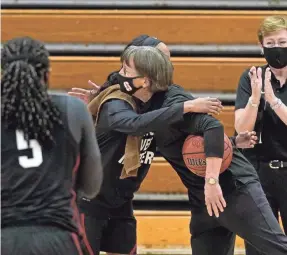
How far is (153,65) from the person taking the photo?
111 inches

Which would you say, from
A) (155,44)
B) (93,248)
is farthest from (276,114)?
(93,248)

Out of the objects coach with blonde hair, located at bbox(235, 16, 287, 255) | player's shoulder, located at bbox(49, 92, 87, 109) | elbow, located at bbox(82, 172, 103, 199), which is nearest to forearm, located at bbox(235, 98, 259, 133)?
coach with blonde hair, located at bbox(235, 16, 287, 255)

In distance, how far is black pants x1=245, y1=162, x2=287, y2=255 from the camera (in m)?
3.28

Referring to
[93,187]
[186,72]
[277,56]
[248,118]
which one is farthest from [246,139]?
[186,72]

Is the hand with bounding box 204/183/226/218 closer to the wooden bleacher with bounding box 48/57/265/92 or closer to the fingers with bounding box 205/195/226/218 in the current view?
the fingers with bounding box 205/195/226/218

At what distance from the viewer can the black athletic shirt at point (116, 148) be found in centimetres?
276

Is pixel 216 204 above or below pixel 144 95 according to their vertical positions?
below

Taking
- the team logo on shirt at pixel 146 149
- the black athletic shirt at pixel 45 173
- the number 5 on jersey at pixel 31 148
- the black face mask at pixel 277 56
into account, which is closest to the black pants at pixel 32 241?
the black athletic shirt at pixel 45 173

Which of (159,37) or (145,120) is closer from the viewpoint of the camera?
(145,120)

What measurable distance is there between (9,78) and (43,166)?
0.29 metres

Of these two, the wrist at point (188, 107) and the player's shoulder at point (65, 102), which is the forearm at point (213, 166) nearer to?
the wrist at point (188, 107)

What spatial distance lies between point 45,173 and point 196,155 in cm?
88

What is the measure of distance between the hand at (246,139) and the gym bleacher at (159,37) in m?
1.64

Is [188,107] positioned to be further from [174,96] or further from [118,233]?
[118,233]
